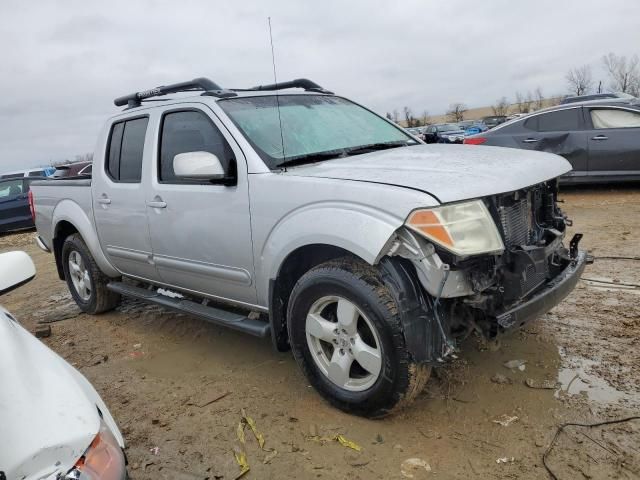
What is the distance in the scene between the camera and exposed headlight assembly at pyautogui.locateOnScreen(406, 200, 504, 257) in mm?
2465

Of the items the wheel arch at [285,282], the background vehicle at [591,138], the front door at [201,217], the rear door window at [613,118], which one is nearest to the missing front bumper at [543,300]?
the wheel arch at [285,282]

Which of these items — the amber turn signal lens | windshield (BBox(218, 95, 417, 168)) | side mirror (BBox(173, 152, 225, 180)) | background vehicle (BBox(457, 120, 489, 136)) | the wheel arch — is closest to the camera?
the amber turn signal lens

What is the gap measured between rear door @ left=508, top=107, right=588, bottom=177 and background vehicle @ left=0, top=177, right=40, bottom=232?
1181 cm

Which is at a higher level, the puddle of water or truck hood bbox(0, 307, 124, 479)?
truck hood bbox(0, 307, 124, 479)

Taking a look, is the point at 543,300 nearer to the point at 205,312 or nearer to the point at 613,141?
the point at 205,312

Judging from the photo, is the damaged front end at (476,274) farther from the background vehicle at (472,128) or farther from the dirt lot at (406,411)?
the background vehicle at (472,128)

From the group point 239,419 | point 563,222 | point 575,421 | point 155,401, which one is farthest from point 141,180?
point 575,421

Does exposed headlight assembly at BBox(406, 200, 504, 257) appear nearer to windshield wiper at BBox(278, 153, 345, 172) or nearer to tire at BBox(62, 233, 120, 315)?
windshield wiper at BBox(278, 153, 345, 172)

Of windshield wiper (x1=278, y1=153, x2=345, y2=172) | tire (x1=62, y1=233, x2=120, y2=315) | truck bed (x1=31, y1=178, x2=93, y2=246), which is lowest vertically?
tire (x1=62, y1=233, x2=120, y2=315)

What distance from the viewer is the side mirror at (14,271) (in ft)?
7.16

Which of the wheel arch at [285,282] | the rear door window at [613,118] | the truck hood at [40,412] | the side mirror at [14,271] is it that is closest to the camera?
the truck hood at [40,412]

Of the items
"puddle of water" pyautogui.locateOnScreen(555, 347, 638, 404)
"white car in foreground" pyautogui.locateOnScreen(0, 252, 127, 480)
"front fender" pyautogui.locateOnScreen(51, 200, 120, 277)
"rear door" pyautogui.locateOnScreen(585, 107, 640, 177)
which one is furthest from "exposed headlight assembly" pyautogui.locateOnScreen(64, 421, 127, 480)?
"rear door" pyautogui.locateOnScreen(585, 107, 640, 177)

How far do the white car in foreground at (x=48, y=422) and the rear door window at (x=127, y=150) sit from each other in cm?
256

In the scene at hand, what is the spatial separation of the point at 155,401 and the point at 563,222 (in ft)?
9.45
